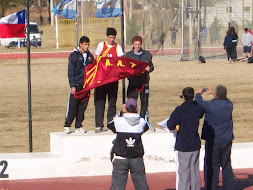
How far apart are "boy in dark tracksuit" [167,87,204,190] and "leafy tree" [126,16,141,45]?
1506 inches

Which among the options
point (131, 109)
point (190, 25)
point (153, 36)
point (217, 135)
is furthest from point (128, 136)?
point (153, 36)

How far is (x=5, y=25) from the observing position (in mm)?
12172

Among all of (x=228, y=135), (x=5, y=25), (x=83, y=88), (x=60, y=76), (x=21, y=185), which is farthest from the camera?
(x=60, y=76)

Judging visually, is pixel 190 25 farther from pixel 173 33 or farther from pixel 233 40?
pixel 233 40

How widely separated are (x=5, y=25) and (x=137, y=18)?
41817 mm

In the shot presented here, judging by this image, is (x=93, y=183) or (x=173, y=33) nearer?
(x=93, y=183)

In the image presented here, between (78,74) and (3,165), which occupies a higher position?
(78,74)

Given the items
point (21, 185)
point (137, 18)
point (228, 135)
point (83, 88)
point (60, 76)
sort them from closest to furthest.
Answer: point (228, 135), point (21, 185), point (83, 88), point (60, 76), point (137, 18)

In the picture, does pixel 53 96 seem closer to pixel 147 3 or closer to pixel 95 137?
pixel 95 137

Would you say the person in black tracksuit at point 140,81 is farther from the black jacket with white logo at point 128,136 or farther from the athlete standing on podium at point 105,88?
the black jacket with white logo at point 128,136

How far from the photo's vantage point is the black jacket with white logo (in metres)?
8.33

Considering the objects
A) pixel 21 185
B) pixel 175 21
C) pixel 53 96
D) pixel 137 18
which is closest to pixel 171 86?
pixel 53 96

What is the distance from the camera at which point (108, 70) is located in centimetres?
1117

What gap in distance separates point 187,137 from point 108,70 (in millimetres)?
2757
